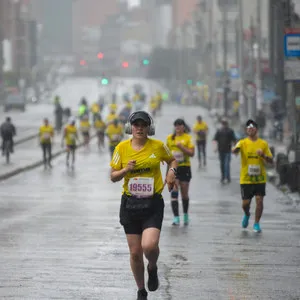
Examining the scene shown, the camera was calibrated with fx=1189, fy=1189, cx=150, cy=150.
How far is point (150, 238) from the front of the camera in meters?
10.5

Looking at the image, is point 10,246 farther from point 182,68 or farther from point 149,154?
point 182,68

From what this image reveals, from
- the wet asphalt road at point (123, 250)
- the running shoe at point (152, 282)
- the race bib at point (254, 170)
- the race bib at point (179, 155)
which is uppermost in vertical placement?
the race bib at point (179, 155)

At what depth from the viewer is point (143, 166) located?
10.8 metres

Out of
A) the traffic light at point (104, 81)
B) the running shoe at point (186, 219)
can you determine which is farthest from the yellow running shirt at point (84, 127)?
the running shoe at point (186, 219)

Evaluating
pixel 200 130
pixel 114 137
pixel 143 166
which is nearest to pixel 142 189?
pixel 143 166

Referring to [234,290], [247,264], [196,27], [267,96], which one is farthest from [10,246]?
[196,27]

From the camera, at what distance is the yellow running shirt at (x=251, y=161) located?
1745 centimetres

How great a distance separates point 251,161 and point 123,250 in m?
2.99

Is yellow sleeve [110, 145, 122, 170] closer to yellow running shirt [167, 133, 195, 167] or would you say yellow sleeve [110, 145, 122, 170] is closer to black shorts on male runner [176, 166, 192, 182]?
yellow running shirt [167, 133, 195, 167]

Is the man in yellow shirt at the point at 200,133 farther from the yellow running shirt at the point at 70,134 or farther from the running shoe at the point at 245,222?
the running shoe at the point at 245,222

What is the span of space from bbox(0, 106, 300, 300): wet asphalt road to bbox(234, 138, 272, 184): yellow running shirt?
2.80ft

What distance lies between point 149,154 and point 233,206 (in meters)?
13.0

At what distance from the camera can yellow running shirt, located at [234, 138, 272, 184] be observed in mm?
17453

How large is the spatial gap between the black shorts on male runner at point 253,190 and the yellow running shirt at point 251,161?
2.3 inches
